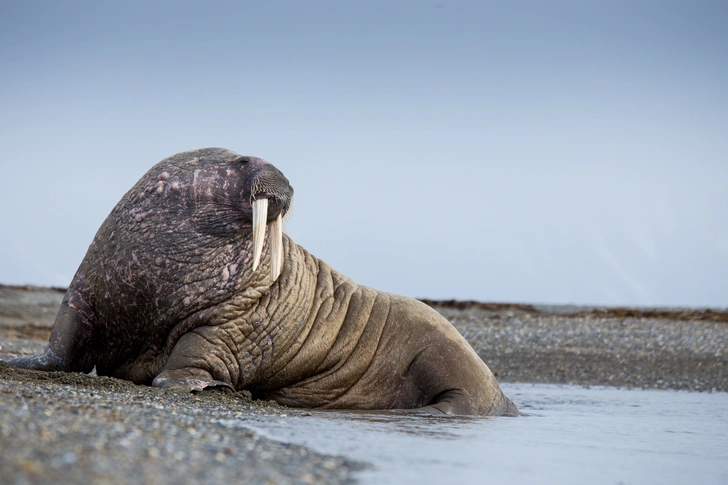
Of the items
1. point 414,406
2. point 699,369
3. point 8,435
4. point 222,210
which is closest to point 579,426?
point 414,406

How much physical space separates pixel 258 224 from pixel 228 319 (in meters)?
1.00

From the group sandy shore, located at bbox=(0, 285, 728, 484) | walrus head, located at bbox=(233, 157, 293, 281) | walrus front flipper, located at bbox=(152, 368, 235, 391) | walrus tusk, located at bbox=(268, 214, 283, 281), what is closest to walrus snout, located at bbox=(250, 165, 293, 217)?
walrus head, located at bbox=(233, 157, 293, 281)

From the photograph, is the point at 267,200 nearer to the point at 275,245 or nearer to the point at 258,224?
the point at 258,224

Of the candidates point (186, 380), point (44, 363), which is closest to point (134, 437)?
point (186, 380)

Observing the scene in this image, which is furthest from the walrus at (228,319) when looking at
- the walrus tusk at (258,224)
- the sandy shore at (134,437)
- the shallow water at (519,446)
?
the shallow water at (519,446)

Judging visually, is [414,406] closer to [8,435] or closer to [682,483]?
[682,483]

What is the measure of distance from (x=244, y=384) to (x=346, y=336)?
1.12m

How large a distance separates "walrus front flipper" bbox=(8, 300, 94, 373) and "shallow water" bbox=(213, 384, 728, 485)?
2271 mm

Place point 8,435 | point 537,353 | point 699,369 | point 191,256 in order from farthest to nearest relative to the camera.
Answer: point 537,353
point 699,369
point 191,256
point 8,435

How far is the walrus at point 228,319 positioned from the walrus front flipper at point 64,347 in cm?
1

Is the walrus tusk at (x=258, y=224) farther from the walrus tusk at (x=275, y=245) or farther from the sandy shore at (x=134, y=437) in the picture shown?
the sandy shore at (x=134, y=437)

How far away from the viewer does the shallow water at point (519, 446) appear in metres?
4.53

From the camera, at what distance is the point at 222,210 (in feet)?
25.0

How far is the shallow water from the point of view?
14.9ft
